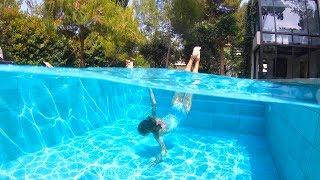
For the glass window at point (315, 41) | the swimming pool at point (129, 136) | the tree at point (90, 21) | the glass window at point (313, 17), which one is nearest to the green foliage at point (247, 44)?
the glass window at point (313, 17)

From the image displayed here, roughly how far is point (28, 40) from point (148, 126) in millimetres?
17789

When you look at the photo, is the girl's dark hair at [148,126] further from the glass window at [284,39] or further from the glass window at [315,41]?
the glass window at [315,41]

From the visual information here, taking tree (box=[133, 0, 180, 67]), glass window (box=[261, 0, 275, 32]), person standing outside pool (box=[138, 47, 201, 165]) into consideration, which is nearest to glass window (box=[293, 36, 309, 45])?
glass window (box=[261, 0, 275, 32])

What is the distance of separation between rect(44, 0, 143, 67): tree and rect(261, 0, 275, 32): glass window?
10047 millimetres

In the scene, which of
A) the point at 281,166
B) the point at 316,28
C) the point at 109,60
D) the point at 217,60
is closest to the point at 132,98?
the point at 281,166

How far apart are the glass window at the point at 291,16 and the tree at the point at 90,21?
1081 centimetres

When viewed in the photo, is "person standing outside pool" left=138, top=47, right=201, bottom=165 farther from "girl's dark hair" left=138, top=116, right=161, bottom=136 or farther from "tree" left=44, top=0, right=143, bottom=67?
"tree" left=44, top=0, right=143, bottom=67

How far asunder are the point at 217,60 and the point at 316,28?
1320 centimetres

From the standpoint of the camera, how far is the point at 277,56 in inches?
926

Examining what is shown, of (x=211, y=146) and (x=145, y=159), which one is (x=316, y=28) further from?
(x=145, y=159)

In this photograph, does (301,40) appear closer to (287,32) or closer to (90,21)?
(287,32)

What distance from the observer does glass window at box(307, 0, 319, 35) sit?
20.8m

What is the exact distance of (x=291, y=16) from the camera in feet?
68.8

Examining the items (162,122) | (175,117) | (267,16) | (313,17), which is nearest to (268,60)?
(267,16)
